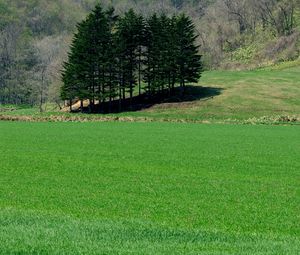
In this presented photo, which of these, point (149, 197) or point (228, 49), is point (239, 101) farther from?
point (228, 49)

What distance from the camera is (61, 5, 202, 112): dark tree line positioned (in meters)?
79.4

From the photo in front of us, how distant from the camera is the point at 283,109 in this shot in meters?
71.6

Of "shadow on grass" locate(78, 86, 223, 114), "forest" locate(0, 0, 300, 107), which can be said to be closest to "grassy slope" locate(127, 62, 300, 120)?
"shadow on grass" locate(78, 86, 223, 114)

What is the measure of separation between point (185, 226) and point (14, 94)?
162 m

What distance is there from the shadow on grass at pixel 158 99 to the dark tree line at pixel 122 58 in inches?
17.2

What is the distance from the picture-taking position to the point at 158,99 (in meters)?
81.2

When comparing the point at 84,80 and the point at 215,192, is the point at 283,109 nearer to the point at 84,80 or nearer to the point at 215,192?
the point at 84,80

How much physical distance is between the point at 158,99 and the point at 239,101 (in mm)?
11980

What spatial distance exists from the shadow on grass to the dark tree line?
437 millimetres

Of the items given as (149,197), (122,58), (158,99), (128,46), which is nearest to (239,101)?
(158,99)

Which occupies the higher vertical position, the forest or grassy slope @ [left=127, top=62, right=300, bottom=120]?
the forest

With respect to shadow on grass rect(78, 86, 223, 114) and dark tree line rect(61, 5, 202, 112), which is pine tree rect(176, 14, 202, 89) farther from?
shadow on grass rect(78, 86, 223, 114)

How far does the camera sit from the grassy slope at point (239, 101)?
69.9 meters

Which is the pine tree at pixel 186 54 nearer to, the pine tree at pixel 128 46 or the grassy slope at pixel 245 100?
the grassy slope at pixel 245 100
